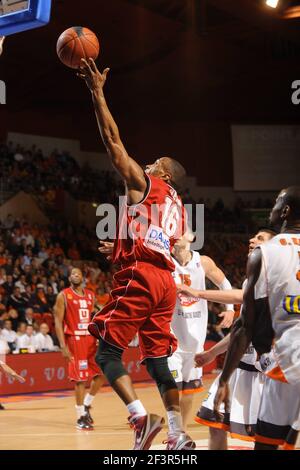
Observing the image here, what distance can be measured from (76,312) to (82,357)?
712mm

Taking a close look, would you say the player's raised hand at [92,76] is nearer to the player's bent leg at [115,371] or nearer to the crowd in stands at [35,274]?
the player's bent leg at [115,371]

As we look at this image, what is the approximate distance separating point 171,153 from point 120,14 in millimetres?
Answer: 8342

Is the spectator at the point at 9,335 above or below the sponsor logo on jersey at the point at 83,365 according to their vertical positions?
below

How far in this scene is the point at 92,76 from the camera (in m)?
5.11

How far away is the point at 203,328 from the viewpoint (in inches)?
301

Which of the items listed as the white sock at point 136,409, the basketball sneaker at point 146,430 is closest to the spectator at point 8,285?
the white sock at point 136,409

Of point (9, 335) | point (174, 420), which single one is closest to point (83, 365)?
point (9, 335)

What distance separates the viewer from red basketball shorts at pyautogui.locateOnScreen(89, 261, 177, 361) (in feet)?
16.6

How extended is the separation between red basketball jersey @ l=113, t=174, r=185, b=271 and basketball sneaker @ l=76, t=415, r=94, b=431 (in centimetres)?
393

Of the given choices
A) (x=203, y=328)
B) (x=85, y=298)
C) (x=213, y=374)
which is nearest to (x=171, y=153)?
(x=213, y=374)

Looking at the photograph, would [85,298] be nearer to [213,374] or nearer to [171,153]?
[213,374]

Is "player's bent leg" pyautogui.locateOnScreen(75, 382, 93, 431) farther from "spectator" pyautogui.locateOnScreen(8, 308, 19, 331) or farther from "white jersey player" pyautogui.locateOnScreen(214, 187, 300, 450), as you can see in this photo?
"spectator" pyautogui.locateOnScreen(8, 308, 19, 331)

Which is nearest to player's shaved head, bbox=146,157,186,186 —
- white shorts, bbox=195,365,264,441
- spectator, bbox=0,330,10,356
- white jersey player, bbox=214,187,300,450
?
white shorts, bbox=195,365,264,441

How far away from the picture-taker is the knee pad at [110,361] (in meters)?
4.96
